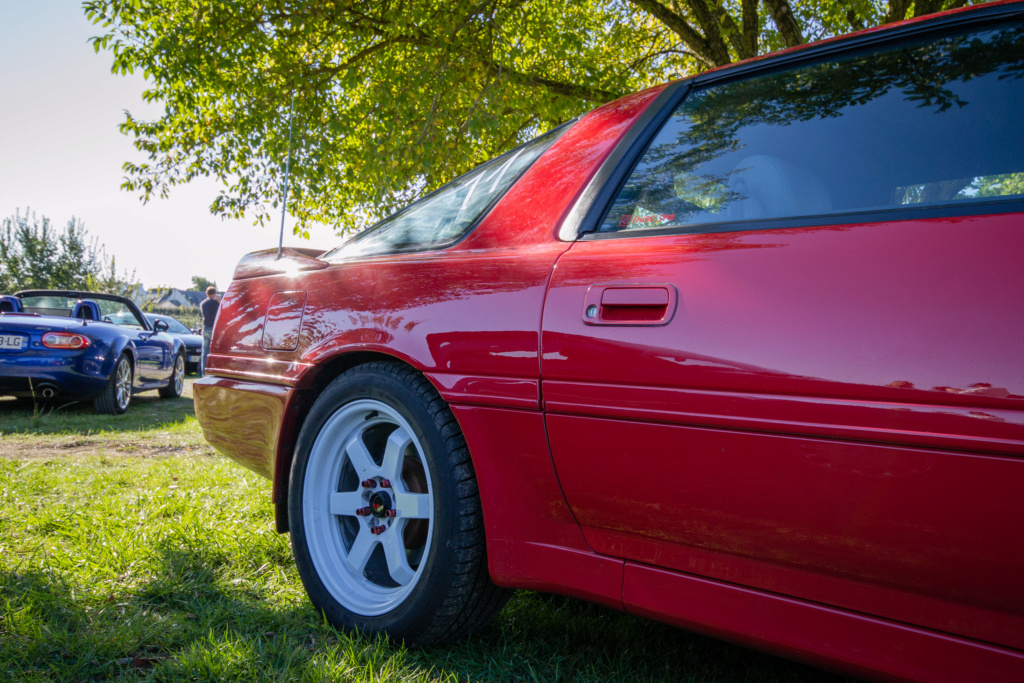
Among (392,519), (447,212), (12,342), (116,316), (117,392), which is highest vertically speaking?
(447,212)

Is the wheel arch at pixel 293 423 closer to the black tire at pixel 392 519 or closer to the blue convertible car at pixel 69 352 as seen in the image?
the black tire at pixel 392 519

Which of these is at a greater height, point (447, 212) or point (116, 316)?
point (447, 212)

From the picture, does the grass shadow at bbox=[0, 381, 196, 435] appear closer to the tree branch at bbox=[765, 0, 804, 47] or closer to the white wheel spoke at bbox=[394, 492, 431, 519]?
the white wheel spoke at bbox=[394, 492, 431, 519]

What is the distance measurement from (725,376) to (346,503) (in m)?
1.21

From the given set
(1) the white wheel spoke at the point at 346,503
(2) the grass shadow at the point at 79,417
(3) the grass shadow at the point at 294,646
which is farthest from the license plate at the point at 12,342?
(1) the white wheel spoke at the point at 346,503

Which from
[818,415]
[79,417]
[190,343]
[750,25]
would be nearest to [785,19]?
[750,25]

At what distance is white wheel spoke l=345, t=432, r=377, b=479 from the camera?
1924mm

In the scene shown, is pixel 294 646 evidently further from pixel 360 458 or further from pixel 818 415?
pixel 818 415

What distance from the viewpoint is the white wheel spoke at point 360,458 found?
6.31 ft

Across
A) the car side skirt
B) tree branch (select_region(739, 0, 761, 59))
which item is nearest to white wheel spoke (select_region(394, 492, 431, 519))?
the car side skirt

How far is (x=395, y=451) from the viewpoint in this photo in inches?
73.7

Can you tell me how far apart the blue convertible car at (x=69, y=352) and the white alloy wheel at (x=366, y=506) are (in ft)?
18.2

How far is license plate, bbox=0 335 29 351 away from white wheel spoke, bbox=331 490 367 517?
222 inches

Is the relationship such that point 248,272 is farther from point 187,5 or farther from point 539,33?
point 187,5
